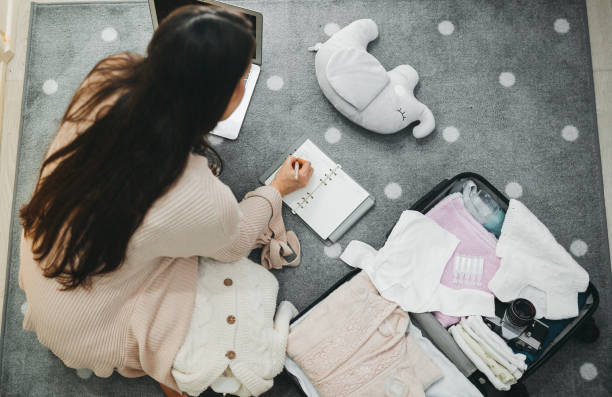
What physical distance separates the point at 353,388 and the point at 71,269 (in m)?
0.61

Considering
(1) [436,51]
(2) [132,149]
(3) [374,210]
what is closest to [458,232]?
(3) [374,210]

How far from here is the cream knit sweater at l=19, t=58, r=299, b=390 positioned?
766mm

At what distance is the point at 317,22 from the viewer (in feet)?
4.42

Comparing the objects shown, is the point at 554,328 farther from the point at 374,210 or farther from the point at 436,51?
the point at 436,51

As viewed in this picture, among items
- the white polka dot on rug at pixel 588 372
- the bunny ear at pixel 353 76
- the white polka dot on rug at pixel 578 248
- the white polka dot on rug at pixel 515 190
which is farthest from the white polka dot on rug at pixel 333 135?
the white polka dot on rug at pixel 588 372

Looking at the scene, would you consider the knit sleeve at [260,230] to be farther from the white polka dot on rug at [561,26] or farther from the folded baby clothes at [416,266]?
the white polka dot on rug at [561,26]

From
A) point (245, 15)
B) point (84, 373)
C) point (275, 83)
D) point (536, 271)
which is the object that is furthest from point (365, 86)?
point (84, 373)

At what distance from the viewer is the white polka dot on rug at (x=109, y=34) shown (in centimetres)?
135

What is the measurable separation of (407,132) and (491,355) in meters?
0.62

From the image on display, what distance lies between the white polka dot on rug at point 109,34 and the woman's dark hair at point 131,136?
642mm

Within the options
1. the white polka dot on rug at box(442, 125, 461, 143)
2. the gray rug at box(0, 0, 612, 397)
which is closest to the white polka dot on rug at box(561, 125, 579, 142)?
the gray rug at box(0, 0, 612, 397)

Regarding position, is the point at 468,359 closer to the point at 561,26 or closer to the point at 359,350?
the point at 359,350

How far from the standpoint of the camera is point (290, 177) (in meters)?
1.15

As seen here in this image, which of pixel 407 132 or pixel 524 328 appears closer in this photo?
pixel 524 328
